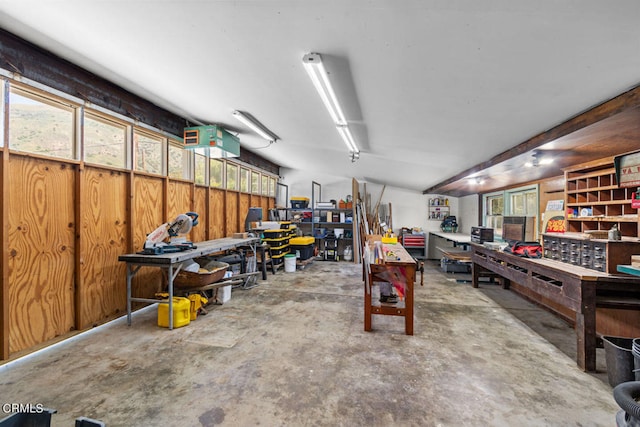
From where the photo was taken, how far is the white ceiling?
1.36 m

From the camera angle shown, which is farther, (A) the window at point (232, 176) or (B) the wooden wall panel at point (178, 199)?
(A) the window at point (232, 176)

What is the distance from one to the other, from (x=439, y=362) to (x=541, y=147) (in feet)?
7.92

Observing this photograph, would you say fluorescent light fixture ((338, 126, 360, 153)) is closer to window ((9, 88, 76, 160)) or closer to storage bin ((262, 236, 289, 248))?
storage bin ((262, 236, 289, 248))

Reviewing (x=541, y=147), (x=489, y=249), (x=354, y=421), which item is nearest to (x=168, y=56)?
(x=354, y=421)

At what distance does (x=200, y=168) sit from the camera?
5168 mm

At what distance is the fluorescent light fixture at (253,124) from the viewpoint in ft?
12.0

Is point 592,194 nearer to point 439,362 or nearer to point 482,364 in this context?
point 482,364

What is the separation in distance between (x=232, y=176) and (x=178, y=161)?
1.74 meters

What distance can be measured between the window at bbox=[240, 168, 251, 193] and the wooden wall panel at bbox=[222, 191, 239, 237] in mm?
399

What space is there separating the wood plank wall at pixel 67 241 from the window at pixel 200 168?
0.94m

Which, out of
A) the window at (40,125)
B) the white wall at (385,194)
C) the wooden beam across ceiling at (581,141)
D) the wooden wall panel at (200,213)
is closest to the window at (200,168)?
the wooden wall panel at (200,213)

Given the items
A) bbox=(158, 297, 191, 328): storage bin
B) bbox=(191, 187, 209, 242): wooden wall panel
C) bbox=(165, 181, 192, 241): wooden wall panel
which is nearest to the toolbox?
bbox=(191, 187, 209, 242): wooden wall panel

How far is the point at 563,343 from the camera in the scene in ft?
9.31

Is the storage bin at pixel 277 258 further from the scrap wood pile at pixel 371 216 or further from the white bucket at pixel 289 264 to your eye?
the scrap wood pile at pixel 371 216
